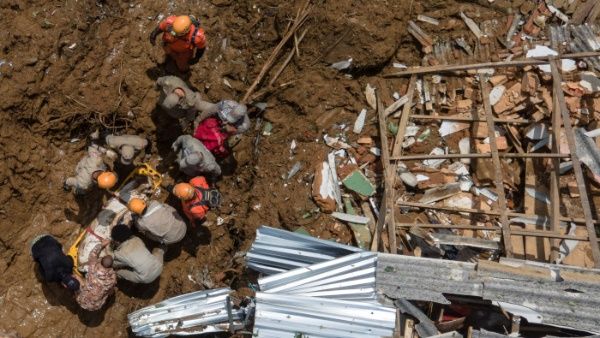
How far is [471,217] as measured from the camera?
30.3ft

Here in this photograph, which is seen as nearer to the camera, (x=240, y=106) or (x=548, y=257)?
(x=240, y=106)

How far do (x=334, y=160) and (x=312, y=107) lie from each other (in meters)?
1.03

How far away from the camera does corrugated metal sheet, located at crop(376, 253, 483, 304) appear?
7.42 m

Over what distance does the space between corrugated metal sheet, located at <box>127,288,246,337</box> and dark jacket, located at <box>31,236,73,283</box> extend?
4.62 ft

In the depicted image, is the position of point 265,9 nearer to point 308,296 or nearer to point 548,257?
point 308,296

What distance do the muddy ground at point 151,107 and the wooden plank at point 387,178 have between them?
16.8 inches

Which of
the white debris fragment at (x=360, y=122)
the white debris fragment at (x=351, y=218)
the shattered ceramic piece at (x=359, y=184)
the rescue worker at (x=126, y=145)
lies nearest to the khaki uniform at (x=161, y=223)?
the rescue worker at (x=126, y=145)

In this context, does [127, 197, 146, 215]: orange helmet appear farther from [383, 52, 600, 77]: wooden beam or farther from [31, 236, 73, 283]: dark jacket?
[383, 52, 600, 77]: wooden beam

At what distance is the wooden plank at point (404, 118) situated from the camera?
29.7 feet

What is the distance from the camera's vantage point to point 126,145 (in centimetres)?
822

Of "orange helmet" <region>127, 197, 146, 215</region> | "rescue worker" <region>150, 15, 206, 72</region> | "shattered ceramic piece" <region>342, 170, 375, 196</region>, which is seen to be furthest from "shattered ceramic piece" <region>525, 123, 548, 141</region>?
"orange helmet" <region>127, 197, 146, 215</region>

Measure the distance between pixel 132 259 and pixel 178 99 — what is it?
2.52 m

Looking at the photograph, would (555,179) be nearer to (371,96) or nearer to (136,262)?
(371,96)

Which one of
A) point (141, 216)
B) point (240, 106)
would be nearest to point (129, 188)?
point (141, 216)
